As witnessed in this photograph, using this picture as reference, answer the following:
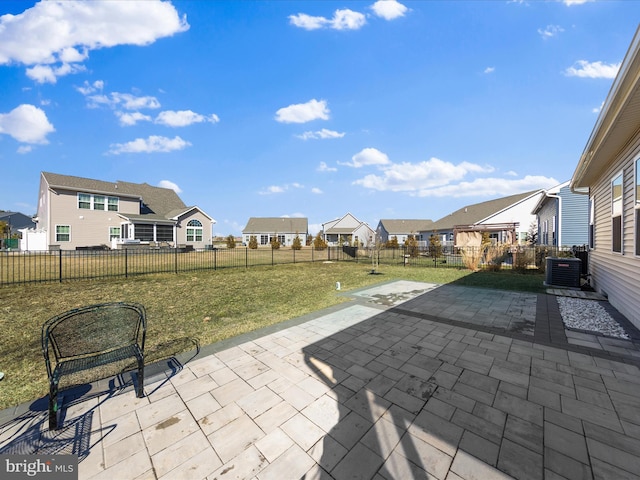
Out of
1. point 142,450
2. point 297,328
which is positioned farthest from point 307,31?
point 142,450

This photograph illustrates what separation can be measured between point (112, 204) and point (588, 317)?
30.9 metres

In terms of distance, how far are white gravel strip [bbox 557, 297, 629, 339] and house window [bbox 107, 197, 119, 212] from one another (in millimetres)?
30413

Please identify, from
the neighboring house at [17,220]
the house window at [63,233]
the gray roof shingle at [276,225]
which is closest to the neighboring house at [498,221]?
the gray roof shingle at [276,225]

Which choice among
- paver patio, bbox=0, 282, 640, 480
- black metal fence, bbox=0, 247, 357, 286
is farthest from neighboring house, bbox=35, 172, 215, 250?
paver patio, bbox=0, 282, 640, 480

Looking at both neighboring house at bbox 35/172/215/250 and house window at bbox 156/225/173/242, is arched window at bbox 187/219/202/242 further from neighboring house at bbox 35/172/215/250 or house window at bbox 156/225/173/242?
house window at bbox 156/225/173/242

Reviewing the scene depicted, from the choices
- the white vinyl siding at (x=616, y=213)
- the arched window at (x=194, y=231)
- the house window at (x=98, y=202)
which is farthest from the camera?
the arched window at (x=194, y=231)

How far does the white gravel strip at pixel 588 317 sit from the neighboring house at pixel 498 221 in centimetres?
1446

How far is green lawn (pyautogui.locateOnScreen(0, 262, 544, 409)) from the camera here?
362 cm

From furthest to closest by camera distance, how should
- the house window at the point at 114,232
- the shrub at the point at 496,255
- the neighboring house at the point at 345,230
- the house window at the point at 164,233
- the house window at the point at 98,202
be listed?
the neighboring house at the point at 345,230 < the house window at the point at 164,233 < the house window at the point at 114,232 < the house window at the point at 98,202 < the shrub at the point at 496,255

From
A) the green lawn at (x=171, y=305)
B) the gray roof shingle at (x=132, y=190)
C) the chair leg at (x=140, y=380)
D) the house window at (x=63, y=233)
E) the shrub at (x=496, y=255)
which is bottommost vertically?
the green lawn at (x=171, y=305)

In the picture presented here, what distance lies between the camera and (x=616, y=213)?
20.3 ft

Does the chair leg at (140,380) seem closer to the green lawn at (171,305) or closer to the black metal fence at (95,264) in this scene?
the green lawn at (171,305)

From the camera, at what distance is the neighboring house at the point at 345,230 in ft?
158

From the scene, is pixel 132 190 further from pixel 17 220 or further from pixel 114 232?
pixel 17 220
